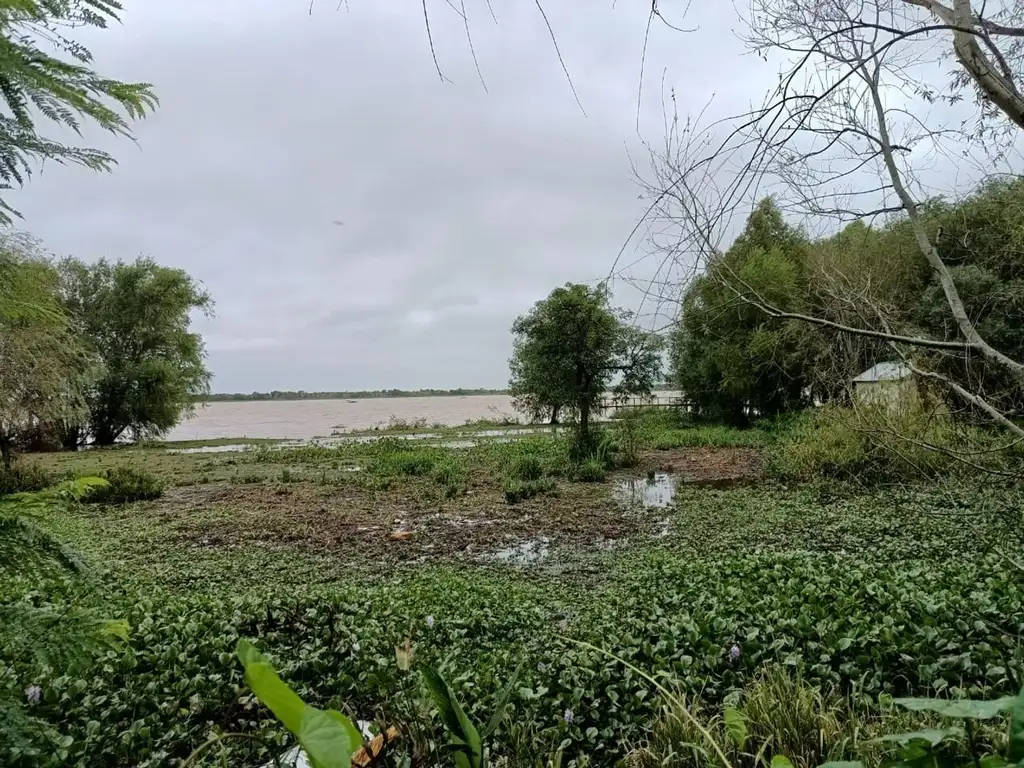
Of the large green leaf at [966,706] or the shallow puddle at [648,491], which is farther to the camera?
the shallow puddle at [648,491]

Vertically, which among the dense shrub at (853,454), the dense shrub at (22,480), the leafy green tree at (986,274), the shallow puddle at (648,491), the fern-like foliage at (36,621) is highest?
the leafy green tree at (986,274)

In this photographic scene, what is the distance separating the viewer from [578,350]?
13805 millimetres

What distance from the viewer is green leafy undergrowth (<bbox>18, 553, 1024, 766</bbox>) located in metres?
2.42

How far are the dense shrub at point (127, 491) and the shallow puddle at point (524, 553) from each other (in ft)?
23.9

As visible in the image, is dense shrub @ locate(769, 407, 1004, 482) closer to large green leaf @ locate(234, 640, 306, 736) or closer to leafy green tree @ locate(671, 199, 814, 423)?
leafy green tree @ locate(671, 199, 814, 423)

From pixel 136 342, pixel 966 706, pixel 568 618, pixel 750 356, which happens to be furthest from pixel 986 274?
pixel 136 342

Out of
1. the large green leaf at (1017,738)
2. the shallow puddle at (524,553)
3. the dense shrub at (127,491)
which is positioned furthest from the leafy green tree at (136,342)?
the large green leaf at (1017,738)

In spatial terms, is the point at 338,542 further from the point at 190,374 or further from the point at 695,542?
the point at 190,374

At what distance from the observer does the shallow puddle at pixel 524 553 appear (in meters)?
6.31

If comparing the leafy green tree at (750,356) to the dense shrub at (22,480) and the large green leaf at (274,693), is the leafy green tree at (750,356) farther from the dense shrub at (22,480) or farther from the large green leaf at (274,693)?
the large green leaf at (274,693)

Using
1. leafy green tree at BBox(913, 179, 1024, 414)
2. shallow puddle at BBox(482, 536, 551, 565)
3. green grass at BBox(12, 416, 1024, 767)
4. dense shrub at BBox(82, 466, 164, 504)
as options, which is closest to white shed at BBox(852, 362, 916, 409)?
leafy green tree at BBox(913, 179, 1024, 414)

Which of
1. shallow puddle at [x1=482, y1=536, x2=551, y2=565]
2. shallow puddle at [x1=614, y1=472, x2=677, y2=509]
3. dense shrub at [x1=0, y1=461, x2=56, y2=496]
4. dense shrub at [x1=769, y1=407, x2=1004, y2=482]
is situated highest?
dense shrub at [x1=769, y1=407, x2=1004, y2=482]

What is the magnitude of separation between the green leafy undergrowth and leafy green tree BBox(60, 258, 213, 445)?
23156 millimetres

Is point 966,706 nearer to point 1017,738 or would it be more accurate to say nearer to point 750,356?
point 1017,738
